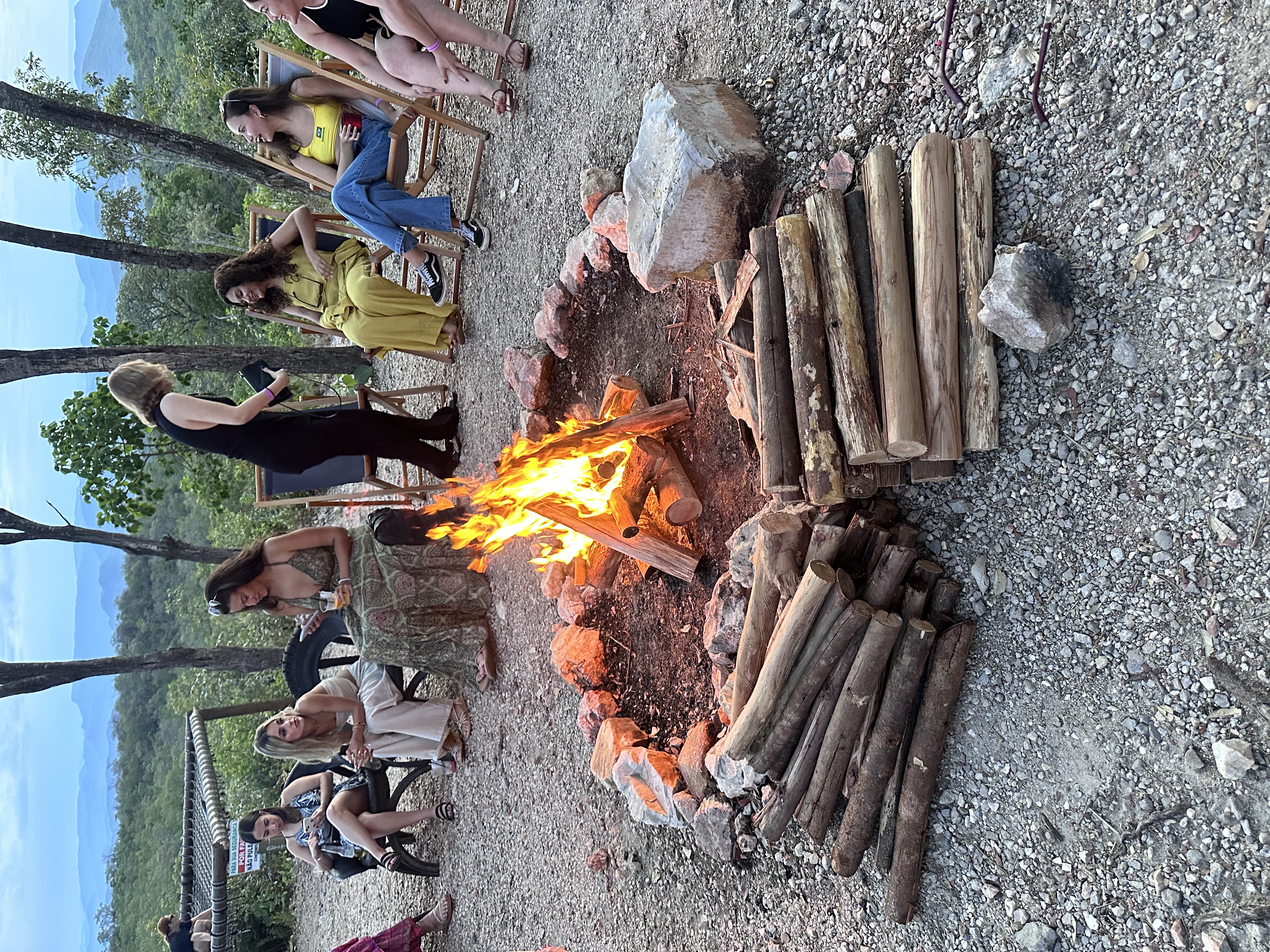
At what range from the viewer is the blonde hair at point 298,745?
19.7 ft

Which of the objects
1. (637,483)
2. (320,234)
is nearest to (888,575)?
(637,483)

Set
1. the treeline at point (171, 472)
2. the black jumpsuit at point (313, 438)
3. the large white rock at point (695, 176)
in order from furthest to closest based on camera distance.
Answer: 1. the treeline at point (171, 472)
2. the black jumpsuit at point (313, 438)
3. the large white rock at point (695, 176)

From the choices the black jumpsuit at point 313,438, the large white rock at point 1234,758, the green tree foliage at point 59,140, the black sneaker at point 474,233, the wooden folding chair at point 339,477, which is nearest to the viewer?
the large white rock at point 1234,758

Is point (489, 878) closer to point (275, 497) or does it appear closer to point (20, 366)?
point (275, 497)

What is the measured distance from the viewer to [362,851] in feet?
22.9

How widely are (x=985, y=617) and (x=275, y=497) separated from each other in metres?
5.67

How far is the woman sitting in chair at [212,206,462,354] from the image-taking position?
552cm

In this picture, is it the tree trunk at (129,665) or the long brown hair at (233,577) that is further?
the tree trunk at (129,665)

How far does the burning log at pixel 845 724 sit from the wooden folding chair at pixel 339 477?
4089 mm

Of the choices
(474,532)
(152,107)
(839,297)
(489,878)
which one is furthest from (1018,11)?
(152,107)

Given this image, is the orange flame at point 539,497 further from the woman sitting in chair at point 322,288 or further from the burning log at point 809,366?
the burning log at point 809,366

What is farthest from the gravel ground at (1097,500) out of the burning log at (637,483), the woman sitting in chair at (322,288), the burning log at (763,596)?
the woman sitting in chair at (322,288)

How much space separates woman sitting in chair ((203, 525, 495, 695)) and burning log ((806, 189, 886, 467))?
12.6 feet

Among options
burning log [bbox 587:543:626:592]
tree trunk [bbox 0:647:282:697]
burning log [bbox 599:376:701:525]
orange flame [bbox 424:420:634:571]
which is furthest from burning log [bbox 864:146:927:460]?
tree trunk [bbox 0:647:282:697]
